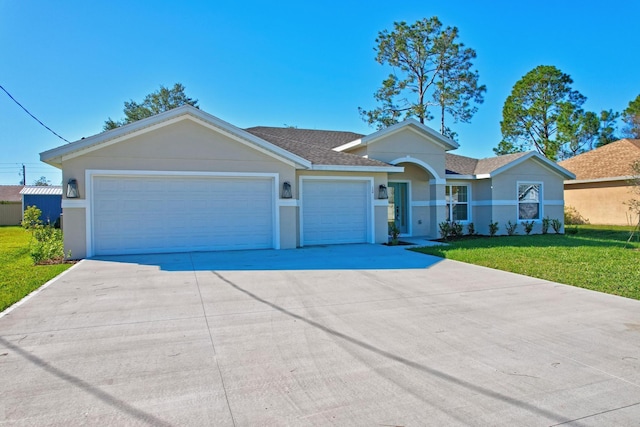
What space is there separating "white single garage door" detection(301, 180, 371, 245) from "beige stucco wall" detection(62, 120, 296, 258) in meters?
0.96

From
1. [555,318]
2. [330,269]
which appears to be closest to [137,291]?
[330,269]

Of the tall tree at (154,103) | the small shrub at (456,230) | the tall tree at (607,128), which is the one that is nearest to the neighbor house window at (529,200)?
the small shrub at (456,230)

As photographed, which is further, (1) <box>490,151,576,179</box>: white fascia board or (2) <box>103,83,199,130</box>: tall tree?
(2) <box>103,83,199,130</box>: tall tree

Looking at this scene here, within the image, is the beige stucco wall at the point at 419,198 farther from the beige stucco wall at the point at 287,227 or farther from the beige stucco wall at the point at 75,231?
the beige stucco wall at the point at 75,231

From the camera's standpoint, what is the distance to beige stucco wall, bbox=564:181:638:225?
75.6ft

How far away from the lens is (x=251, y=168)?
40.9 ft

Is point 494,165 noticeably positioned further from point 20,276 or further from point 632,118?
point 632,118

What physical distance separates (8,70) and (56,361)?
1348 centimetres

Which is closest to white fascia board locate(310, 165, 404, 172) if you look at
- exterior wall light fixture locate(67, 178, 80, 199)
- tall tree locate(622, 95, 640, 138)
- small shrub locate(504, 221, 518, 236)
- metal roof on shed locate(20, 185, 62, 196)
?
exterior wall light fixture locate(67, 178, 80, 199)

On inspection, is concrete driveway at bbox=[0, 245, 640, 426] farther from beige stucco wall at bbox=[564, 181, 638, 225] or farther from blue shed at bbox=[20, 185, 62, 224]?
blue shed at bbox=[20, 185, 62, 224]

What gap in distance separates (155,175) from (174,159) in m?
0.67

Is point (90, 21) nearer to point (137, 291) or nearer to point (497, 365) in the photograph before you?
point (137, 291)

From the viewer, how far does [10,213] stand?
1371 inches

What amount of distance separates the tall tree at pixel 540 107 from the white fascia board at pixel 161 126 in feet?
102
